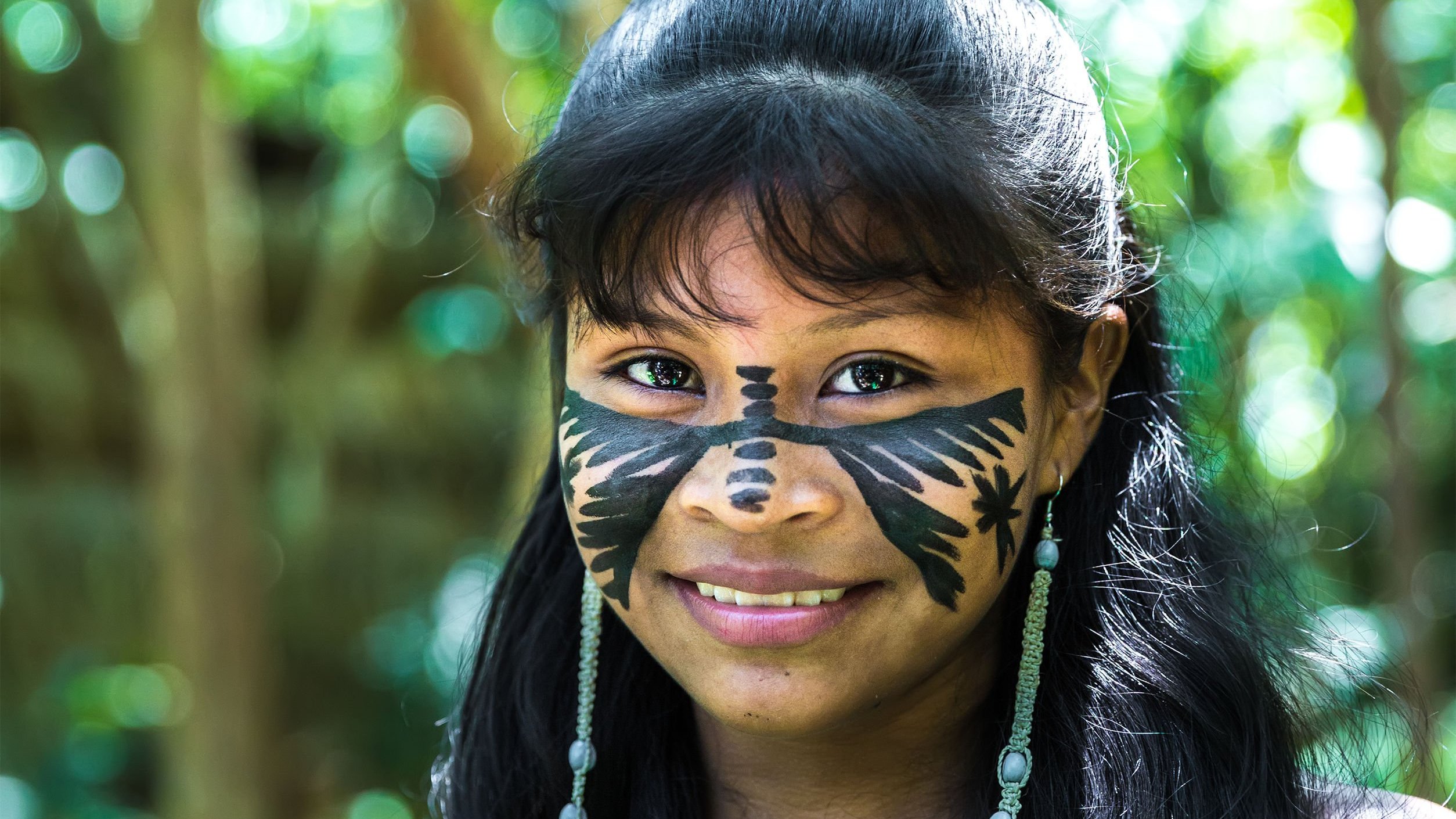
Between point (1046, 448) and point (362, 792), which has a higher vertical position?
point (1046, 448)

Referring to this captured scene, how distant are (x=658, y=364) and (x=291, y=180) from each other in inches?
203

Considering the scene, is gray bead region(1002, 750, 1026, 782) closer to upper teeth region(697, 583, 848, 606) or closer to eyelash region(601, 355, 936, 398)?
upper teeth region(697, 583, 848, 606)

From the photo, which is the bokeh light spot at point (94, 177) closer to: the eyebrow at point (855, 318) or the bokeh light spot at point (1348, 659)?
the eyebrow at point (855, 318)

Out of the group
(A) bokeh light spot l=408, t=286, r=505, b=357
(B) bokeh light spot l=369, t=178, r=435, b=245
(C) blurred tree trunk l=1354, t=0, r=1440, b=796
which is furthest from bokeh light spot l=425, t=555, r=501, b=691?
(C) blurred tree trunk l=1354, t=0, r=1440, b=796

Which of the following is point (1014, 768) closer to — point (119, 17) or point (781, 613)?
point (781, 613)

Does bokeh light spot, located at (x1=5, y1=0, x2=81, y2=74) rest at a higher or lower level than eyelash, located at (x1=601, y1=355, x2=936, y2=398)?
higher

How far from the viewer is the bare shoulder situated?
59.7 inches

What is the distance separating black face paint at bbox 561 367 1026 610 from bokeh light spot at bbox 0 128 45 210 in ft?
13.6

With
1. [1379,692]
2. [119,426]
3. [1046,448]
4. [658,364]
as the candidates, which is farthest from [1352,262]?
[119,426]

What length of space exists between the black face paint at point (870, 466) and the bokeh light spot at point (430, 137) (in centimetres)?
302

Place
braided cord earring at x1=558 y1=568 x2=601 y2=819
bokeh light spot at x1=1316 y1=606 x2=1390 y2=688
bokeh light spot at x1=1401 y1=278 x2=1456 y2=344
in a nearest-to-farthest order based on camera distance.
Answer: bokeh light spot at x1=1316 y1=606 x2=1390 y2=688
braided cord earring at x1=558 y1=568 x2=601 y2=819
bokeh light spot at x1=1401 y1=278 x2=1456 y2=344

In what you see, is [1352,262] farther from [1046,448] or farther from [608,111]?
[608,111]

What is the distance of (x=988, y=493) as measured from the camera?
1401 mm

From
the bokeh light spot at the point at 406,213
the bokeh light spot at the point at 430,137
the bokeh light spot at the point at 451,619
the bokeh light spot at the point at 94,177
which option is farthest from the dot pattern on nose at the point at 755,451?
the bokeh light spot at the point at 406,213
